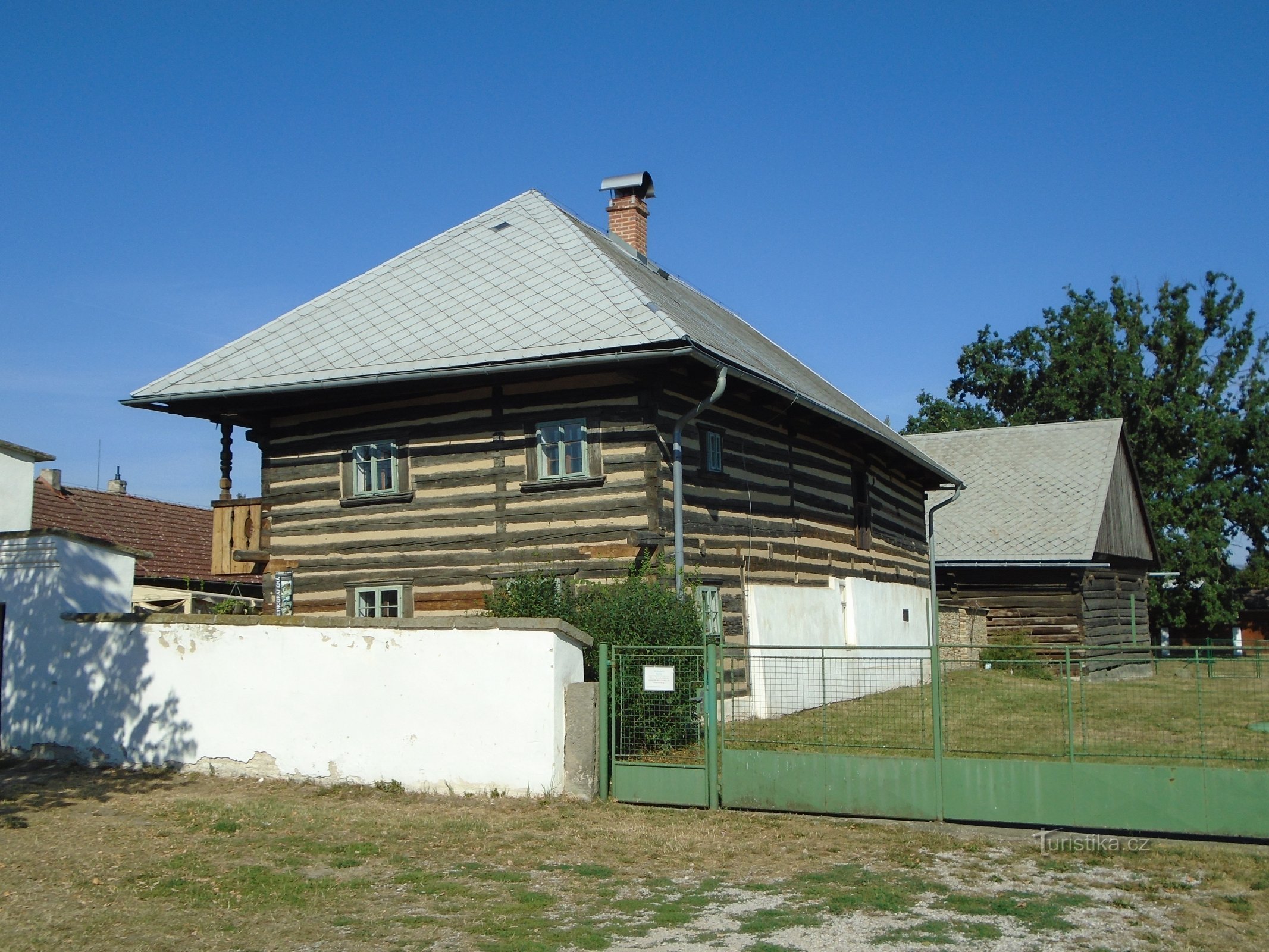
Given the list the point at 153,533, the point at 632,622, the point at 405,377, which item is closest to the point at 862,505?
the point at 405,377

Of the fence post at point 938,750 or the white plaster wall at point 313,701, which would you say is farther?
the white plaster wall at point 313,701

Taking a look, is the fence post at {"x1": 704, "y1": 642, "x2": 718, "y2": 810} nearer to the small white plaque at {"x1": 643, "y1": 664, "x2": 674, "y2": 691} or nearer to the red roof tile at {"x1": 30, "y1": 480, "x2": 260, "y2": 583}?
the small white plaque at {"x1": 643, "y1": 664, "x2": 674, "y2": 691}

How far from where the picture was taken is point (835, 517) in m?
21.5

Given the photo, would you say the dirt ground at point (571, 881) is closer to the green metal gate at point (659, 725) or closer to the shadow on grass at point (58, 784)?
the shadow on grass at point (58, 784)

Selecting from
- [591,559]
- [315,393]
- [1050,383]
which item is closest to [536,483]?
[591,559]

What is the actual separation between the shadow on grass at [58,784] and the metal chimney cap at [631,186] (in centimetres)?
1431

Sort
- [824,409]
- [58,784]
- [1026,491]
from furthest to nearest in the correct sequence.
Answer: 1. [1026,491]
2. [824,409]
3. [58,784]

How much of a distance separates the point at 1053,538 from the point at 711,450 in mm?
14257

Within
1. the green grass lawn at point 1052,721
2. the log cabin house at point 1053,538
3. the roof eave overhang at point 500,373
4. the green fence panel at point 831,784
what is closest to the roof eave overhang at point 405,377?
the roof eave overhang at point 500,373

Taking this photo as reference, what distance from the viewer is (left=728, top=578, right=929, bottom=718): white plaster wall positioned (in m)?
12.3

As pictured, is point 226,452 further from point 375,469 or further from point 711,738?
point 711,738

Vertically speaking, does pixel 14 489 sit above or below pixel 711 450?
above

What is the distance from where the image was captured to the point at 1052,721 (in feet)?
36.6
